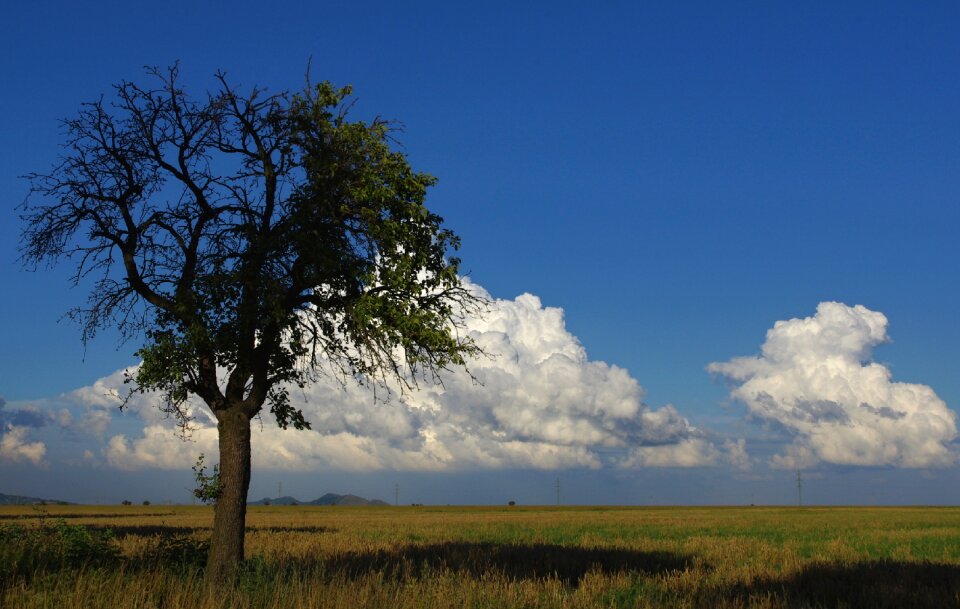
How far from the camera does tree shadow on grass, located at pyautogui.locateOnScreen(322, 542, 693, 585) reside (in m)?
19.2

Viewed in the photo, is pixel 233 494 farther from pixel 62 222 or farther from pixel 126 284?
pixel 62 222

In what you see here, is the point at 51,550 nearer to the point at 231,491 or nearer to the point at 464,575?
the point at 231,491

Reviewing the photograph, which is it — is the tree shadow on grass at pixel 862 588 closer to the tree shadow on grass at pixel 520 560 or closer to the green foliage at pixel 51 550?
the tree shadow on grass at pixel 520 560

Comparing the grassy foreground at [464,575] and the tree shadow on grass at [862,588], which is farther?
the tree shadow on grass at [862,588]

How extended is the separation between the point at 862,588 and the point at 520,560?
29.4 ft

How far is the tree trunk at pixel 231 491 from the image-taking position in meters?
17.0

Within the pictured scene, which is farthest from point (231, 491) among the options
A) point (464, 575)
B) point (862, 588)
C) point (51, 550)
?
point (862, 588)

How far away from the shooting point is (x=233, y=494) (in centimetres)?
1722

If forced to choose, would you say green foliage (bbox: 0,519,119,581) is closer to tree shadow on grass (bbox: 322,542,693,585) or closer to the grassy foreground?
the grassy foreground

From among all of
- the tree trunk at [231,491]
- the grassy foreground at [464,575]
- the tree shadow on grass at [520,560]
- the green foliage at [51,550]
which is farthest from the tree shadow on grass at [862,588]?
the green foliage at [51,550]

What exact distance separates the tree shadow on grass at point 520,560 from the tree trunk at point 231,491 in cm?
236

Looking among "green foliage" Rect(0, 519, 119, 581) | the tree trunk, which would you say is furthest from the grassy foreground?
the tree trunk

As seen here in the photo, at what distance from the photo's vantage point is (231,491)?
56.5ft

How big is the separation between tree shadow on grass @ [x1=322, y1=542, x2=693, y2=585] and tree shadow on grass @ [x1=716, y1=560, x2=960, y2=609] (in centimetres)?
328
